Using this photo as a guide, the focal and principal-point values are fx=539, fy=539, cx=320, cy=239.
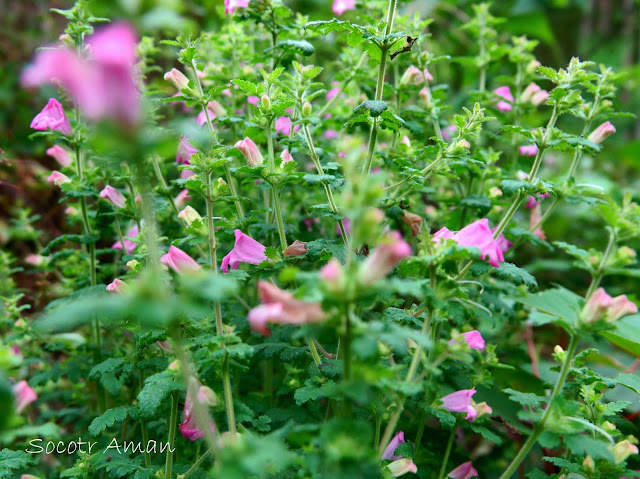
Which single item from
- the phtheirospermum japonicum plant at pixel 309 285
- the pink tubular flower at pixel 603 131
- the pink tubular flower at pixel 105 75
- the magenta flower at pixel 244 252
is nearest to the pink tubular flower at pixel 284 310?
the phtheirospermum japonicum plant at pixel 309 285

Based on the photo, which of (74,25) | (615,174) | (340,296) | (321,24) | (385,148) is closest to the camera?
(340,296)

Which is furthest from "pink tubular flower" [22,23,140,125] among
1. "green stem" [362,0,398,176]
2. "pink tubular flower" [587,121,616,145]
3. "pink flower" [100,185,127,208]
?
"pink tubular flower" [587,121,616,145]

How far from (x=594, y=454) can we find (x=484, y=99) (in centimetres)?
115

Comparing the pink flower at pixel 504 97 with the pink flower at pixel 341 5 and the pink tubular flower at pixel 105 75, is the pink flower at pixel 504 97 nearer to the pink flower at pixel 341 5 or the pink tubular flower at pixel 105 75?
the pink flower at pixel 341 5

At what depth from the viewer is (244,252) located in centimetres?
121

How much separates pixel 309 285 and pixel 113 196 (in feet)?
2.85

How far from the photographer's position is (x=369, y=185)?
27.3 inches

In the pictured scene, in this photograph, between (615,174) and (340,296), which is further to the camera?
(615,174)

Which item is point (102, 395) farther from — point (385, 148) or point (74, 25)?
point (385, 148)

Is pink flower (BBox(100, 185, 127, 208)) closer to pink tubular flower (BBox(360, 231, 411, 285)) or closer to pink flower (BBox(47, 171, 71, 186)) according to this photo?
pink flower (BBox(47, 171, 71, 186))

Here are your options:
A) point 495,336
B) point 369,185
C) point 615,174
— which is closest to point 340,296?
point 369,185

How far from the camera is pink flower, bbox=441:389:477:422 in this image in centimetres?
115

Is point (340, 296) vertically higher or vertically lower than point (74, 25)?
lower

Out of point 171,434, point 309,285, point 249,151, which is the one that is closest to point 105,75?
point 309,285
